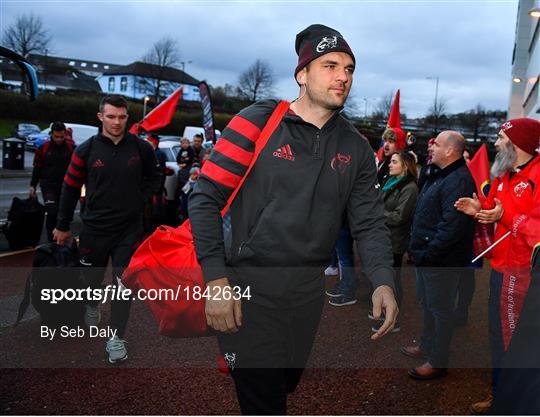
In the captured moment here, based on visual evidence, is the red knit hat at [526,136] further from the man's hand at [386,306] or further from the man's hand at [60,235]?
the man's hand at [60,235]

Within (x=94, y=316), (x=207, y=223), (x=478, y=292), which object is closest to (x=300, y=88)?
(x=207, y=223)

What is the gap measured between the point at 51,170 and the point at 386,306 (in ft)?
22.1

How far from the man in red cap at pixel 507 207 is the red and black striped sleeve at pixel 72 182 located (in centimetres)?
304

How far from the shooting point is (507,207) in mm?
3377

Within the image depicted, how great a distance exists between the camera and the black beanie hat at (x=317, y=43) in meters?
2.21

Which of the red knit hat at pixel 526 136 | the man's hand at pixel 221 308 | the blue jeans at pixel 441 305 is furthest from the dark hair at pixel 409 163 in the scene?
the man's hand at pixel 221 308

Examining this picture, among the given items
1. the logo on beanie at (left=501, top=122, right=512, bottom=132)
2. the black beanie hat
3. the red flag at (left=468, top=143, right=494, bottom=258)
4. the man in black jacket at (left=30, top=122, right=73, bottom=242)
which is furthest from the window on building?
the black beanie hat

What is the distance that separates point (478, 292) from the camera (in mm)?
6824

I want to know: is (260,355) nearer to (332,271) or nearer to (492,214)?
(492,214)

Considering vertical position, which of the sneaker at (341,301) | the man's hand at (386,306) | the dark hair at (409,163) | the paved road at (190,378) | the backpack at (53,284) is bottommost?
the paved road at (190,378)

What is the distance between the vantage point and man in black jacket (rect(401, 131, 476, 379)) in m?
4.00

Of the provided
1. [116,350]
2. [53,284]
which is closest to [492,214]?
[116,350]

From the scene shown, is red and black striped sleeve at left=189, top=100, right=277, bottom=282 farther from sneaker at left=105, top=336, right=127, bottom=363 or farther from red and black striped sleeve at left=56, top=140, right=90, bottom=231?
red and black striped sleeve at left=56, top=140, right=90, bottom=231

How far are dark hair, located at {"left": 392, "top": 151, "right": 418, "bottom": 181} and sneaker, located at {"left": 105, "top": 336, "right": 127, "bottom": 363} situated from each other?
331 centimetres
